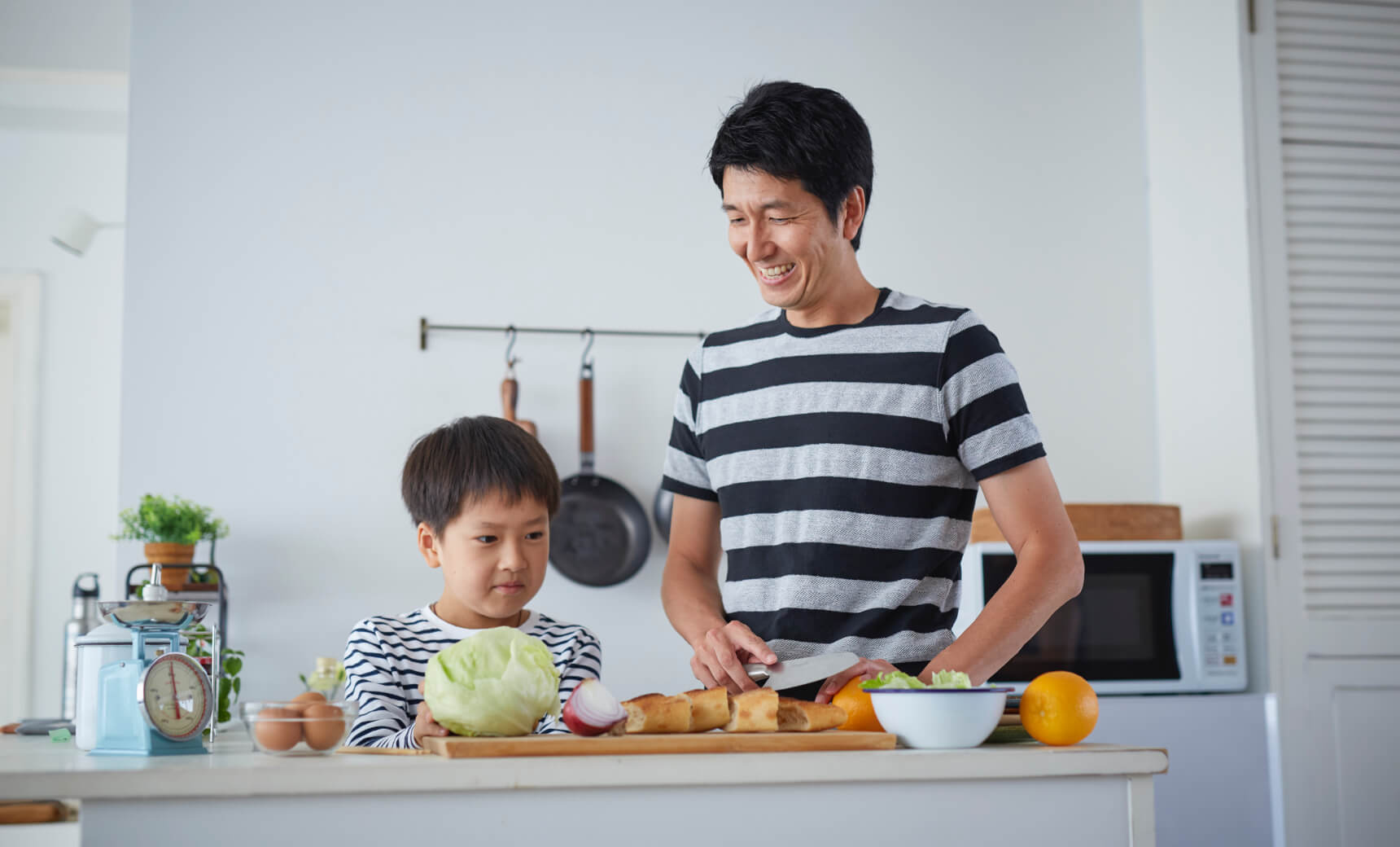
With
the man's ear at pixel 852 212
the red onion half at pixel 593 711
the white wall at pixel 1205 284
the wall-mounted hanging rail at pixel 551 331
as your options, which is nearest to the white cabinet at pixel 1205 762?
the white wall at pixel 1205 284

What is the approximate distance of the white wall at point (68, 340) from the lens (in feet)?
12.5

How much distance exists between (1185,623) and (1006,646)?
1506 mm

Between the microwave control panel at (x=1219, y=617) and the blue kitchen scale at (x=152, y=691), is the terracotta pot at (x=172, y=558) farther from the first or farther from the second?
the microwave control panel at (x=1219, y=617)

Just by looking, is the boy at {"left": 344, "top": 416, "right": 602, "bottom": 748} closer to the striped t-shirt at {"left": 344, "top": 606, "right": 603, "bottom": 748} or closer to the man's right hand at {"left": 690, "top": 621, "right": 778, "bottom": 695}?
the striped t-shirt at {"left": 344, "top": 606, "right": 603, "bottom": 748}

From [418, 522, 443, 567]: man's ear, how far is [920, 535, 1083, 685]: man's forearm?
1.85 feet

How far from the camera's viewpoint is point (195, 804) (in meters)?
0.77

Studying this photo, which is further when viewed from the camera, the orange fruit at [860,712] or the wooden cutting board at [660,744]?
the orange fruit at [860,712]

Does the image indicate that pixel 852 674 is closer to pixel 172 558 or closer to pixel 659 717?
pixel 659 717

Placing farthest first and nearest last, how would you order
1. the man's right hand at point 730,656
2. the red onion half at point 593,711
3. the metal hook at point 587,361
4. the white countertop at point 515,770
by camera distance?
the metal hook at point 587,361 < the man's right hand at point 730,656 < the red onion half at point 593,711 < the white countertop at point 515,770

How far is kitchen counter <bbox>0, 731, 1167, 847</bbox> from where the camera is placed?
2.52ft

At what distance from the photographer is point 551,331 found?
272cm

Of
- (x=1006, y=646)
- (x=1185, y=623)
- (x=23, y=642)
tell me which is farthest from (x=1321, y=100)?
(x=23, y=642)

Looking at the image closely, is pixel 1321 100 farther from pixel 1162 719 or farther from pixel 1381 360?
pixel 1162 719

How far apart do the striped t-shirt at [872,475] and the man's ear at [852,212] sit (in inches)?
3.6
